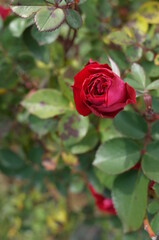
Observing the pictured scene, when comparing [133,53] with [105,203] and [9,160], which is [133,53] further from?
[9,160]

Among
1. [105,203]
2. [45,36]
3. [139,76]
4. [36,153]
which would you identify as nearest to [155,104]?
[139,76]

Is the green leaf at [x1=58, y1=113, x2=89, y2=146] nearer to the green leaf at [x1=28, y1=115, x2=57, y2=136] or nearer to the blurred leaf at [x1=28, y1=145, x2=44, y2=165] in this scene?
the green leaf at [x1=28, y1=115, x2=57, y2=136]

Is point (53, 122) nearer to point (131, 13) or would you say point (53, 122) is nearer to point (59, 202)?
point (131, 13)

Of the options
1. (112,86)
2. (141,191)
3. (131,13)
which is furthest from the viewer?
(131,13)

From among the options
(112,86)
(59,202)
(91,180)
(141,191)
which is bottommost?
(59,202)

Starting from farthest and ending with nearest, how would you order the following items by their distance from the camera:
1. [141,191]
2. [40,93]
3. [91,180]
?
1. [91,180]
2. [40,93]
3. [141,191]

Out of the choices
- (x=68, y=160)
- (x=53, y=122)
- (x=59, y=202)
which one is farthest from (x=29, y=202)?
(x=53, y=122)

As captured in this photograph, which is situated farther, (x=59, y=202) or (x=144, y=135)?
(x=59, y=202)
